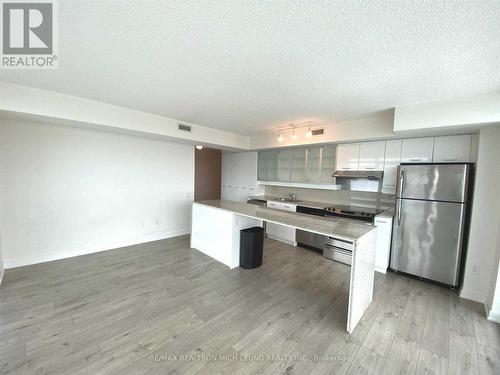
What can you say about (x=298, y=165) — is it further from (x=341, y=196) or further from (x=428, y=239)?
(x=428, y=239)

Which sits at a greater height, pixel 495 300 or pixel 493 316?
pixel 495 300

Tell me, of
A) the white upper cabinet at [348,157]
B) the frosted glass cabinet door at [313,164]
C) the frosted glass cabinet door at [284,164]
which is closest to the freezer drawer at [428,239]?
the white upper cabinet at [348,157]

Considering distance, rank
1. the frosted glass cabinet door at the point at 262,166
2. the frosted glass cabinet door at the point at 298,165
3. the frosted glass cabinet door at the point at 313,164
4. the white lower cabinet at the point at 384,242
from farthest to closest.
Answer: the frosted glass cabinet door at the point at 262,166, the frosted glass cabinet door at the point at 298,165, the frosted glass cabinet door at the point at 313,164, the white lower cabinet at the point at 384,242

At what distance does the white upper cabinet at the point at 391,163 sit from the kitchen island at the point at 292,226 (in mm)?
1393

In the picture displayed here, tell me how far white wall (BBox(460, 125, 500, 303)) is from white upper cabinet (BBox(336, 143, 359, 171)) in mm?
1539

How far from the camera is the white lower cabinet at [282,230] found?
446 centimetres

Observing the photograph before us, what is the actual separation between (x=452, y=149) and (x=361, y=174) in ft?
3.95

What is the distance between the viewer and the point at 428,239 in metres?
2.92

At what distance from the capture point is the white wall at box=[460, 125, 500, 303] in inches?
97.7

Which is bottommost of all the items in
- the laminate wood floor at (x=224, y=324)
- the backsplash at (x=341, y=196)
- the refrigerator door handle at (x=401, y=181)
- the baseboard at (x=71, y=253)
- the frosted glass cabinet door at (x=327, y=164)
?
the laminate wood floor at (x=224, y=324)

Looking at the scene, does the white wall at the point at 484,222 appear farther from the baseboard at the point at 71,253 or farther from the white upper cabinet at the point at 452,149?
the baseboard at the point at 71,253

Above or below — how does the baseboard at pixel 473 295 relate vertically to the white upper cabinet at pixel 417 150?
A: below

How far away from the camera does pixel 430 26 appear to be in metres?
1.30

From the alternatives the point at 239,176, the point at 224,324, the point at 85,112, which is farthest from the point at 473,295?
the point at 85,112
